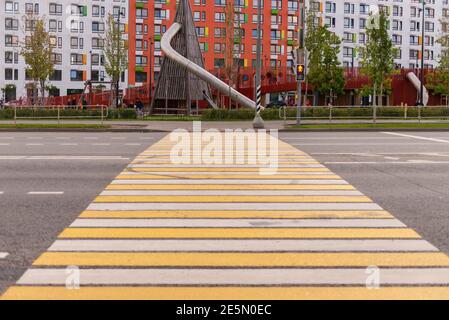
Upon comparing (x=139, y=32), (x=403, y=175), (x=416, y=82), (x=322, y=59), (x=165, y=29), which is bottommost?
(x=403, y=175)

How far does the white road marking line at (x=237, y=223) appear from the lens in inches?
297

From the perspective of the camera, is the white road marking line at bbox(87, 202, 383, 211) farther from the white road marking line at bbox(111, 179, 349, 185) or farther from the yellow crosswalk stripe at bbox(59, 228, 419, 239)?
the white road marking line at bbox(111, 179, 349, 185)

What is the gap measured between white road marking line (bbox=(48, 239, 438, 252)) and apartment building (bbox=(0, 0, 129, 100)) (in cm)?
9761

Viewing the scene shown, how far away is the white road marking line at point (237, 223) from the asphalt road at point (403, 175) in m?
0.50

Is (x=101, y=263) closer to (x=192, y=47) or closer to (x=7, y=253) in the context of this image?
(x=7, y=253)

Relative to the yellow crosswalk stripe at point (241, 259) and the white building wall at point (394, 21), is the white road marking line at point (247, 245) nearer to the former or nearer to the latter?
the yellow crosswalk stripe at point (241, 259)

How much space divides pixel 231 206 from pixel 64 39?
333ft

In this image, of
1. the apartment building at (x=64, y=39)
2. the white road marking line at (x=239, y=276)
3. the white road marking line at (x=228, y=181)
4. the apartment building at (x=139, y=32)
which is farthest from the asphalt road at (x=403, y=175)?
the apartment building at (x=64, y=39)

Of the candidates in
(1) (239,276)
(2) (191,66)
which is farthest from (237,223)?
(2) (191,66)

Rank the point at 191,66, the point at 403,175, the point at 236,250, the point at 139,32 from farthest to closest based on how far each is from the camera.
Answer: the point at 139,32 → the point at 191,66 → the point at 403,175 → the point at 236,250

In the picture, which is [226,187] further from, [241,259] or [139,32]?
[139,32]

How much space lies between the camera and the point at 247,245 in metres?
6.62

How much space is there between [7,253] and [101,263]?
108cm

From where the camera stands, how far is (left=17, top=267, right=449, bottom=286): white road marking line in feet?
17.4
